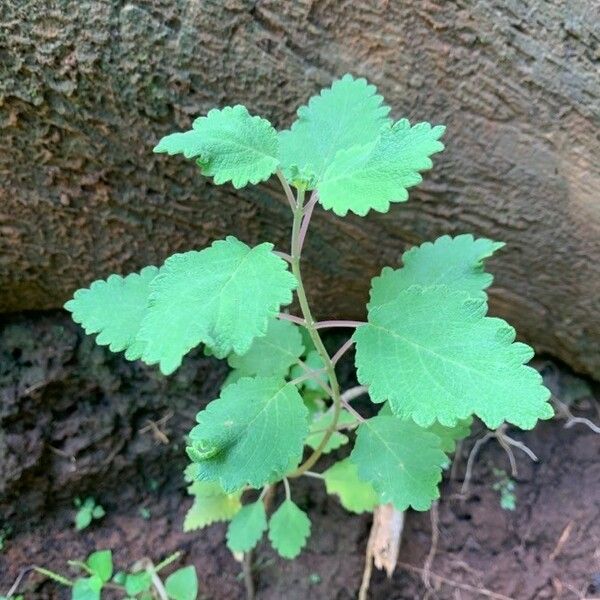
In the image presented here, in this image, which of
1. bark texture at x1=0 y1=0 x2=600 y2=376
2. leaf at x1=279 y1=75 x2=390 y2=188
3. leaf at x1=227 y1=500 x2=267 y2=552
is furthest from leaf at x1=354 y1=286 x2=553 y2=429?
leaf at x1=227 y1=500 x2=267 y2=552

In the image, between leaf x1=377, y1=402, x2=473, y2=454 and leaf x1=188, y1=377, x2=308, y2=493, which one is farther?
leaf x1=377, y1=402, x2=473, y2=454

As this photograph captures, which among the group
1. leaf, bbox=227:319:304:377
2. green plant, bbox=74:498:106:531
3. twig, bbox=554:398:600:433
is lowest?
green plant, bbox=74:498:106:531

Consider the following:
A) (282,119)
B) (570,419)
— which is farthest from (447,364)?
(570,419)

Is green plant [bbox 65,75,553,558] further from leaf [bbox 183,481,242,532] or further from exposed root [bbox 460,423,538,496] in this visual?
exposed root [bbox 460,423,538,496]

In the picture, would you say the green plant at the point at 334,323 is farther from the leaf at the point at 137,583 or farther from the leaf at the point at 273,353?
the leaf at the point at 137,583

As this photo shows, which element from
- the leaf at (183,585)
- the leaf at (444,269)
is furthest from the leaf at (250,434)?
the leaf at (183,585)

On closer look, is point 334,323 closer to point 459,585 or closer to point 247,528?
point 247,528
